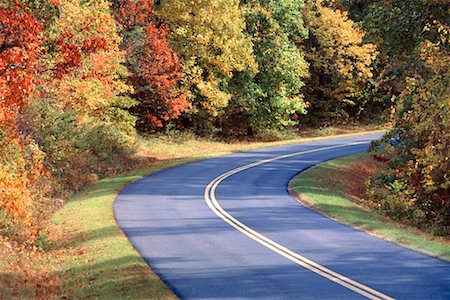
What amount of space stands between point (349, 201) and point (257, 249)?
38.5 ft

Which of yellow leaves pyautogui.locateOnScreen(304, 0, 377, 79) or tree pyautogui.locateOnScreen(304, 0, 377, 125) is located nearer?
yellow leaves pyautogui.locateOnScreen(304, 0, 377, 79)

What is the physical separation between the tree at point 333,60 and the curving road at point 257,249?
112 feet

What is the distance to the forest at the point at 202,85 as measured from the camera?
14.5 m

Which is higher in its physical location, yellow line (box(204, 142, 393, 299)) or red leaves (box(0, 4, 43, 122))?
red leaves (box(0, 4, 43, 122))

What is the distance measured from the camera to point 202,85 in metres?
46.5

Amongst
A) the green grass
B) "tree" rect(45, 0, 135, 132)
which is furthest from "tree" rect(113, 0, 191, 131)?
the green grass

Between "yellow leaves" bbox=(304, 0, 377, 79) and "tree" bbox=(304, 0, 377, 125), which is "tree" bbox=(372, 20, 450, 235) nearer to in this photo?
"yellow leaves" bbox=(304, 0, 377, 79)

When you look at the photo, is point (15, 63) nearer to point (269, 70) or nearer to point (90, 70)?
point (90, 70)

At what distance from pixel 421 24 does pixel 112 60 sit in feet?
70.7

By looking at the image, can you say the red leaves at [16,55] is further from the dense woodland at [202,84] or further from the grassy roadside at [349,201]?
the grassy roadside at [349,201]

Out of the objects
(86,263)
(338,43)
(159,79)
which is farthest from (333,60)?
(86,263)

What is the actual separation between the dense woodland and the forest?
3.4 inches

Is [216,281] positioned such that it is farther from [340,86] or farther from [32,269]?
[340,86]

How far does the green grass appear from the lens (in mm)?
12586
